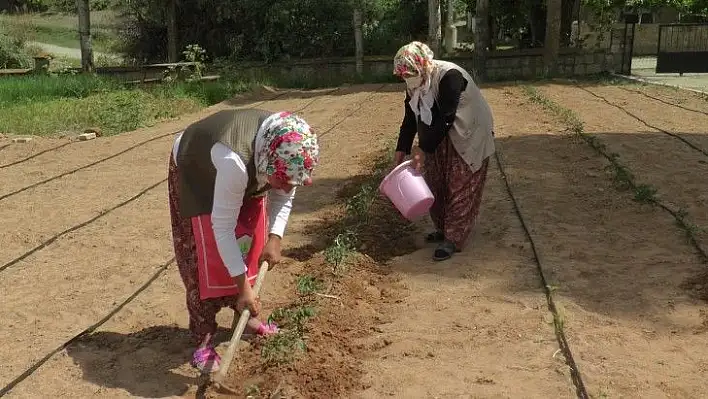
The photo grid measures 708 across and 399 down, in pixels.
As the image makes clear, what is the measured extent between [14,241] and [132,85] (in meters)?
10.7

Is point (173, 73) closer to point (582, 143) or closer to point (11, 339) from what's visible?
point (582, 143)

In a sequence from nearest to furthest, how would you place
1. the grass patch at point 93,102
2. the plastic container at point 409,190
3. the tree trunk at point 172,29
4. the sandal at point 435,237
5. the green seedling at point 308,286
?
the green seedling at point 308,286
the plastic container at point 409,190
the sandal at point 435,237
the grass patch at point 93,102
the tree trunk at point 172,29

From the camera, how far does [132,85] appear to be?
15.2 metres

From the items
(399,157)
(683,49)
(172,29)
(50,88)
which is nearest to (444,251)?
(399,157)

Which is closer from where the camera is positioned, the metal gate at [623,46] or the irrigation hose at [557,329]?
the irrigation hose at [557,329]

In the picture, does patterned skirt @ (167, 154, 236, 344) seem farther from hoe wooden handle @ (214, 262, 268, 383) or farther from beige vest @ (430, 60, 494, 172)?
beige vest @ (430, 60, 494, 172)

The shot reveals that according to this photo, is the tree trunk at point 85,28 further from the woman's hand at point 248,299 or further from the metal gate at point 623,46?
the woman's hand at point 248,299

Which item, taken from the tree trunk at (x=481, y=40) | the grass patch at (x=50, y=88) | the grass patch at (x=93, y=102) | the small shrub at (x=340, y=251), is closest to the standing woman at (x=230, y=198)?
the small shrub at (x=340, y=251)

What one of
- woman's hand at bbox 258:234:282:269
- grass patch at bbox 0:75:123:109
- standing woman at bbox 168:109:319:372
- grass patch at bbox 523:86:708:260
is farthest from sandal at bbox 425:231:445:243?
grass patch at bbox 0:75:123:109

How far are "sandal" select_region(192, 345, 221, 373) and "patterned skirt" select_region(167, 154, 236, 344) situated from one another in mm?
49

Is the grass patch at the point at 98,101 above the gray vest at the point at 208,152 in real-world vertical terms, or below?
below

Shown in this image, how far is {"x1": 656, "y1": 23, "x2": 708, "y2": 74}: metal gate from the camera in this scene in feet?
56.3

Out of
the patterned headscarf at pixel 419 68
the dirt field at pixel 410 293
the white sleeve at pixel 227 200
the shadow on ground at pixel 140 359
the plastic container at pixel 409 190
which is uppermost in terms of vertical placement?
the patterned headscarf at pixel 419 68

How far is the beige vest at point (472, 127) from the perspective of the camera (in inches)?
163
